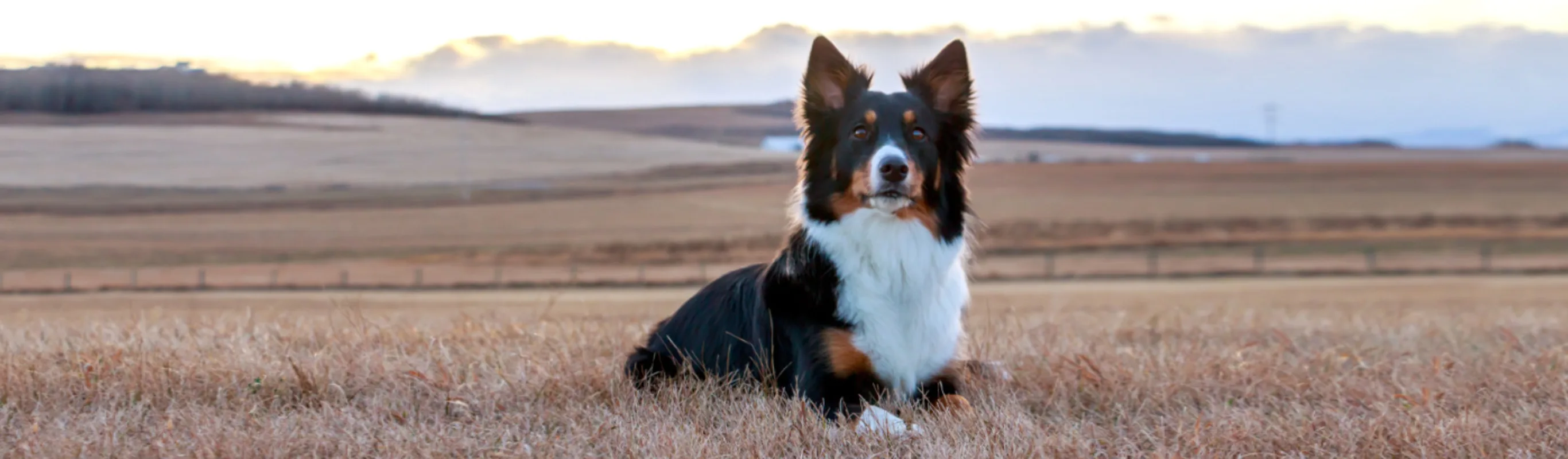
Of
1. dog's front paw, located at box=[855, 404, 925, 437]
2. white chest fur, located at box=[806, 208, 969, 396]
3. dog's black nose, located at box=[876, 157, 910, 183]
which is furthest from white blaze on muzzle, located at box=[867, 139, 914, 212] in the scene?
dog's front paw, located at box=[855, 404, 925, 437]

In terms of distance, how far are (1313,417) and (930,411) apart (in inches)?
71.2

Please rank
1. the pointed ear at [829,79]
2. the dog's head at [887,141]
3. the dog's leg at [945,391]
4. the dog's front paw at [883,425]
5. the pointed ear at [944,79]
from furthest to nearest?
1. the pointed ear at [944,79]
2. the pointed ear at [829,79]
3. the dog's leg at [945,391]
4. the dog's head at [887,141]
5. the dog's front paw at [883,425]

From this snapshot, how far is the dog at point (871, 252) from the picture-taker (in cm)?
485

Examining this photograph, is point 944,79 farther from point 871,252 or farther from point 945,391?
point 945,391

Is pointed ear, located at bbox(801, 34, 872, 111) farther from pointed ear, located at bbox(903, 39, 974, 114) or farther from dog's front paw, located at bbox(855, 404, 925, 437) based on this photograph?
dog's front paw, located at bbox(855, 404, 925, 437)

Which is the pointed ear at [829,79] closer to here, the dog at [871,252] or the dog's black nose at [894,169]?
the dog at [871,252]

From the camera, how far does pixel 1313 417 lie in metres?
5.13

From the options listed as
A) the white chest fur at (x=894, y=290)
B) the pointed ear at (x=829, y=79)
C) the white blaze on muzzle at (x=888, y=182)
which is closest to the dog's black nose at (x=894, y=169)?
the white blaze on muzzle at (x=888, y=182)

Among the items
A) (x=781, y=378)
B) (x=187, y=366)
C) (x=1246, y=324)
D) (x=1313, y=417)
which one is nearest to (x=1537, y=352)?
(x=1246, y=324)

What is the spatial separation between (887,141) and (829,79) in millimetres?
594

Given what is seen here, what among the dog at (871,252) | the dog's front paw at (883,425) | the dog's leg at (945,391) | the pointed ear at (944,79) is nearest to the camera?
the dog's front paw at (883,425)

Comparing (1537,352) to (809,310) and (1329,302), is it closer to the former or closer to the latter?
(809,310)

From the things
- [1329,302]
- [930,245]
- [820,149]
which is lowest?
[1329,302]

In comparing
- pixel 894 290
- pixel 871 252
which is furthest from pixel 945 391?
pixel 871 252
